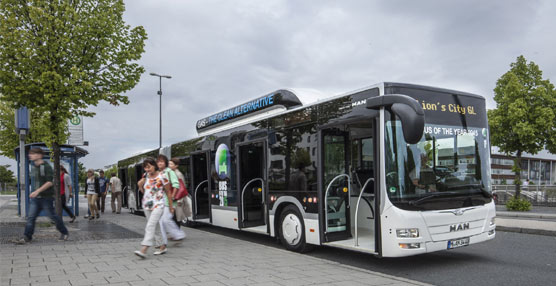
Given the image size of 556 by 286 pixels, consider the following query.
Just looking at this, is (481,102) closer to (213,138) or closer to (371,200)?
(371,200)

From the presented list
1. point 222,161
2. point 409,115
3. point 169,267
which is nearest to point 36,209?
point 169,267

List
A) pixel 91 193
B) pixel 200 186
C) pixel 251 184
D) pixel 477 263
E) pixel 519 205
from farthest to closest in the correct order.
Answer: pixel 519 205
pixel 91 193
pixel 200 186
pixel 251 184
pixel 477 263

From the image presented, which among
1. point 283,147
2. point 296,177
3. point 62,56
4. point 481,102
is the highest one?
point 62,56

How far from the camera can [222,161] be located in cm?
1100

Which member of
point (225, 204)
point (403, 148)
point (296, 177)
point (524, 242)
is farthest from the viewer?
point (225, 204)

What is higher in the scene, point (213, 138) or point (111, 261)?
point (213, 138)

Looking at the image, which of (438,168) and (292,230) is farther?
(292,230)

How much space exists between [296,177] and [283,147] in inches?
29.4

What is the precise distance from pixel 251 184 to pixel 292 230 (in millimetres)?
2106

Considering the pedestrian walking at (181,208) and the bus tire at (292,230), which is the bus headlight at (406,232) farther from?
the pedestrian walking at (181,208)

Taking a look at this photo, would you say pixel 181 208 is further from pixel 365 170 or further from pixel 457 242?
pixel 457 242

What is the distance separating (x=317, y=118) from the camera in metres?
7.88

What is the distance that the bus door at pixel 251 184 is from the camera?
1012cm

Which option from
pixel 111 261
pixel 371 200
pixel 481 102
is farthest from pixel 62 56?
pixel 481 102
